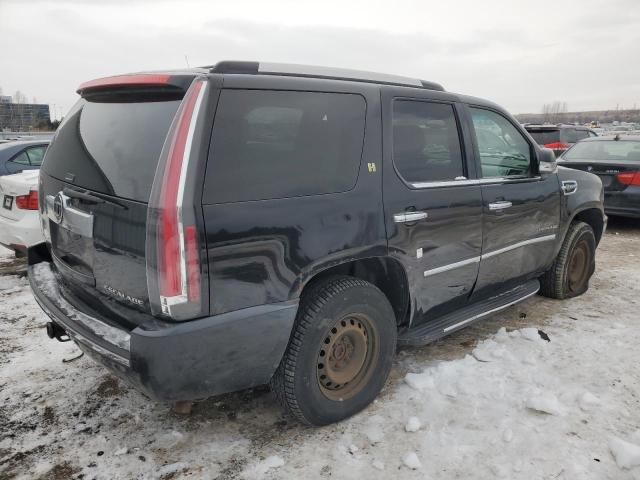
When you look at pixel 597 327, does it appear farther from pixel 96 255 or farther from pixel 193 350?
pixel 96 255

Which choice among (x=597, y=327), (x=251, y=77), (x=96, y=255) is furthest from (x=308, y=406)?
(x=597, y=327)

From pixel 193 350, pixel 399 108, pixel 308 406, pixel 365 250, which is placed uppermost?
pixel 399 108

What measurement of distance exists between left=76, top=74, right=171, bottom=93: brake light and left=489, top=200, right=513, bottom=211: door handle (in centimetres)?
231

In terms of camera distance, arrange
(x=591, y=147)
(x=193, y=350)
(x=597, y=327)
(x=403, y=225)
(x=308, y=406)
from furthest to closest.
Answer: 1. (x=591, y=147)
2. (x=597, y=327)
3. (x=403, y=225)
4. (x=308, y=406)
5. (x=193, y=350)

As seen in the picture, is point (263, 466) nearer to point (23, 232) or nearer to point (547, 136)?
point (23, 232)

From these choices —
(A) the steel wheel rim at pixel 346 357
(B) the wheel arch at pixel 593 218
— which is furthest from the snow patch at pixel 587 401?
(B) the wheel arch at pixel 593 218

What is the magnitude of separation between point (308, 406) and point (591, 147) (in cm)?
802

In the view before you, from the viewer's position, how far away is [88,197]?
2.45m

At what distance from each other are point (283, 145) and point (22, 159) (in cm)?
630

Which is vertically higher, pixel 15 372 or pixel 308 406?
pixel 308 406

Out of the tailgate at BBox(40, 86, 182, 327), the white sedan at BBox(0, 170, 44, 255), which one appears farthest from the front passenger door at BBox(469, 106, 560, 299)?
the white sedan at BBox(0, 170, 44, 255)

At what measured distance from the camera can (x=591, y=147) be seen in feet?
28.3

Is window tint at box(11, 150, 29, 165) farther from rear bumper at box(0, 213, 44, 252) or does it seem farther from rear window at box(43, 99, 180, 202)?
rear window at box(43, 99, 180, 202)

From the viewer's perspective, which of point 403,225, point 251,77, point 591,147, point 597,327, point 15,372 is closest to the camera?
point 251,77
